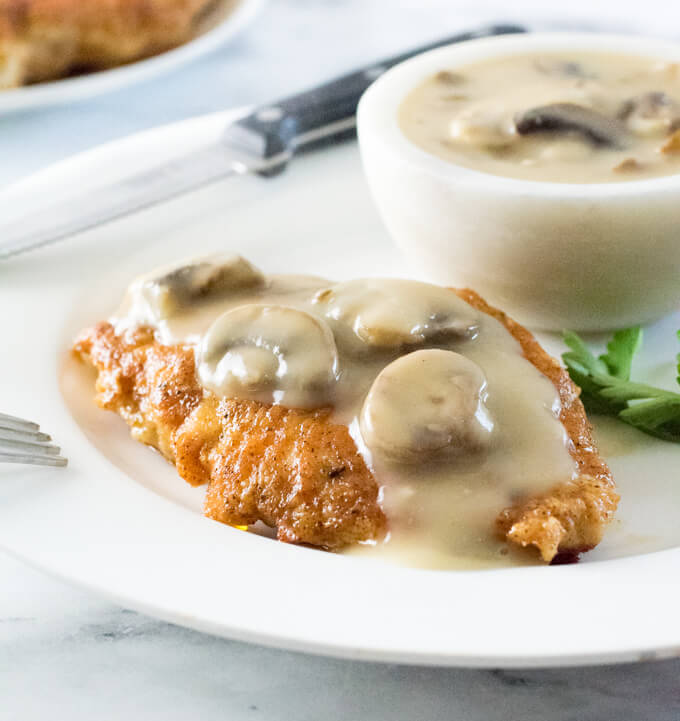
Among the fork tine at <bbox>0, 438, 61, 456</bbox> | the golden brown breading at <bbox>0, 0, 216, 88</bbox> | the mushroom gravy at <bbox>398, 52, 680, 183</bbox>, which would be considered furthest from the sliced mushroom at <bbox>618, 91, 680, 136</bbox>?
the golden brown breading at <bbox>0, 0, 216, 88</bbox>

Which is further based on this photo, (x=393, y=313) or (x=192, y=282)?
(x=192, y=282)

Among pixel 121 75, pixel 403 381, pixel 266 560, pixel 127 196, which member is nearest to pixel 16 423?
pixel 266 560

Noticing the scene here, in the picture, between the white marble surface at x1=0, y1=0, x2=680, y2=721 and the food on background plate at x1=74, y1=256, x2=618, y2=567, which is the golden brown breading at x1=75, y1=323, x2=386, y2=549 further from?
the white marble surface at x1=0, y1=0, x2=680, y2=721

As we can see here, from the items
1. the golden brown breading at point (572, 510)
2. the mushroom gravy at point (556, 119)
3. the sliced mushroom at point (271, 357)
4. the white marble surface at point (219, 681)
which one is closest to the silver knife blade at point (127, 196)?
the mushroom gravy at point (556, 119)

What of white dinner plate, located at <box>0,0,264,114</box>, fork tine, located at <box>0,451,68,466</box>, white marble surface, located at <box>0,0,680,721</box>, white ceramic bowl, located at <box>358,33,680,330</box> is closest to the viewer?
white marble surface, located at <box>0,0,680,721</box>

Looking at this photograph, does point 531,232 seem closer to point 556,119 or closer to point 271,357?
point 556,119
